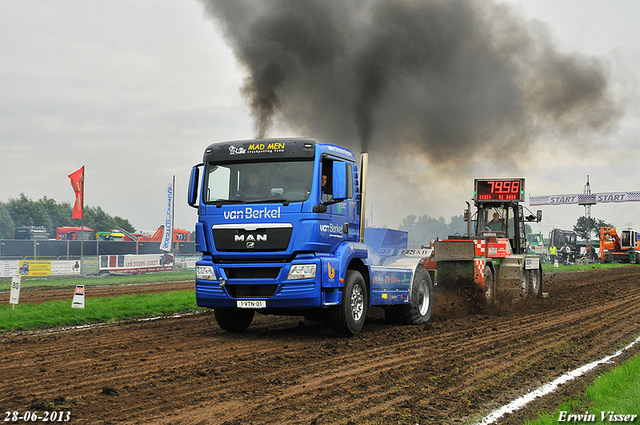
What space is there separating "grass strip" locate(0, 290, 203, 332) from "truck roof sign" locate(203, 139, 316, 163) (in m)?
5.45

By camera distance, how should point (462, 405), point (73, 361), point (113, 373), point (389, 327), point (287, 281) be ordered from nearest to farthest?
point (462, 405), point (113, 373), point (73, 361), point (287, 281), point (389, 327)

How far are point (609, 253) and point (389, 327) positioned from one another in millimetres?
46771

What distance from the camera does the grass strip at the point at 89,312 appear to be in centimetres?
1191

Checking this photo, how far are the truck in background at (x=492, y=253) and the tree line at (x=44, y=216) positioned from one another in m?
73.4

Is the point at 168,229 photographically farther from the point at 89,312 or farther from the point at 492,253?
the point at 492,253

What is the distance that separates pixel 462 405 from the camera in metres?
5.31

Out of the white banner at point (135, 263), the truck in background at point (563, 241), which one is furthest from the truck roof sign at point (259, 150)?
the truck in background at point (563, 241)

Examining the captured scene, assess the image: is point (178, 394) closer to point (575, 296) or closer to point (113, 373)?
point (113, 373)

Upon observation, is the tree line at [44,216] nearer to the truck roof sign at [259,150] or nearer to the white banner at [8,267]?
the white banner at [8,267]

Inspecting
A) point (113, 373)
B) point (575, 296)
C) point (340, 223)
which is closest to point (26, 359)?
point (113, 373)

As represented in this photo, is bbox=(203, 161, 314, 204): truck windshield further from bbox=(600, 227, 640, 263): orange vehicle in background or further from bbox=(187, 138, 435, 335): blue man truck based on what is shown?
bbox=(600, 227, 640, 263): orange vehicle in background

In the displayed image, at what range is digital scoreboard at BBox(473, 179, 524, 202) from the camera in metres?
17.4

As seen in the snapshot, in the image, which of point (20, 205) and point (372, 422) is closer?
point (372, 422)

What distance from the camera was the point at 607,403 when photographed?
5.28 meters
